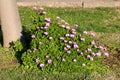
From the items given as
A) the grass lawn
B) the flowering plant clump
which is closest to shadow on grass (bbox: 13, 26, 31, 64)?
the grass lawn

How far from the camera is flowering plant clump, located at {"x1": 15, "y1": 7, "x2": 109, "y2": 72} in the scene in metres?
5.42

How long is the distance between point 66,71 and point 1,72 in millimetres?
881

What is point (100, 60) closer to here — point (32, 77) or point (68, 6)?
point (32, 77)

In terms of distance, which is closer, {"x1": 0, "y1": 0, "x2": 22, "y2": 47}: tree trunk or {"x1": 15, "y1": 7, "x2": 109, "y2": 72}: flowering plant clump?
{"x1": 15, "y1": 7, "x2": 109, "y2": 72}: flowering plant clump

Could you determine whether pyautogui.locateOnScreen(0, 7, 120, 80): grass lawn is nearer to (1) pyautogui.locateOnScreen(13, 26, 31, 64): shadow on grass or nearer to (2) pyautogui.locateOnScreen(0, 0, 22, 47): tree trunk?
(1) pyautogui.locateOnScreen(13, 26, 31, 64): shadow on grass

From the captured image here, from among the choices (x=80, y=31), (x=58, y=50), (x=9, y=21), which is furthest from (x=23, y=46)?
(x=80, y=31)

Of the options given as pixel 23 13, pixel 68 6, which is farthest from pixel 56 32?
pixel 68 6

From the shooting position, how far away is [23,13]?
339 inches

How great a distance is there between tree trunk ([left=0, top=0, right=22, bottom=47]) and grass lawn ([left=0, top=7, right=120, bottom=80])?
0.20m

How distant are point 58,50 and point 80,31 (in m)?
1.80

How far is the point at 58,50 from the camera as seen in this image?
5.52 m

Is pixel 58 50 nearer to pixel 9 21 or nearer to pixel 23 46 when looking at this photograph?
pixel 23 46

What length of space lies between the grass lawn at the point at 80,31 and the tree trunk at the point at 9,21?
201mm

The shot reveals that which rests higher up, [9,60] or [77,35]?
[77,35]
